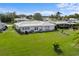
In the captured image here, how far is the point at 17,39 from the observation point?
276cm

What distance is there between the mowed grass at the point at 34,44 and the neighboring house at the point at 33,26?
49 millimetres

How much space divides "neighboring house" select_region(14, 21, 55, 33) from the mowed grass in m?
0.05

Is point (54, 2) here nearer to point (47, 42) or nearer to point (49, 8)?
point (49, 8)

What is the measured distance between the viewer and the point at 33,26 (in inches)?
110

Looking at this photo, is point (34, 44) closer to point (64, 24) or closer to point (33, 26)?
point (33, 26)

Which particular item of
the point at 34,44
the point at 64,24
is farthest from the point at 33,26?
the point at 64,24

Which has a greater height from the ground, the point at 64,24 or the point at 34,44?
the point at 64,24

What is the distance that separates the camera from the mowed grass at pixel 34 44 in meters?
2.75

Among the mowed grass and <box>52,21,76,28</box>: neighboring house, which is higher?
<box>52,21,76,28</box>: neighboring house

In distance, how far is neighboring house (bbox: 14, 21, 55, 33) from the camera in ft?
9.14

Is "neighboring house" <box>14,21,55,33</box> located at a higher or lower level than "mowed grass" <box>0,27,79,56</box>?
higher

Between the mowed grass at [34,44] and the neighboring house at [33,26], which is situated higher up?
the neighboring house at [33,26]

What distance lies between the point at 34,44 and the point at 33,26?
17cm

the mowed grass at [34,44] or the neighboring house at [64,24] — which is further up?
the neighboring house at [64,24]
